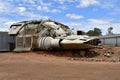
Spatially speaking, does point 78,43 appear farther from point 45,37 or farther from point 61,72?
point 61,72

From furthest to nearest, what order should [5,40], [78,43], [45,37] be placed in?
1. [5,40]
2. [45,37]
3. [78,43]

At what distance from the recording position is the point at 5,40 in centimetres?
3744

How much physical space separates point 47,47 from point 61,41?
2.33m

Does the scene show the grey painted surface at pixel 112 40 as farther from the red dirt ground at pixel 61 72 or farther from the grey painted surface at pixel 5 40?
the red dirt ground at pixel 61 72

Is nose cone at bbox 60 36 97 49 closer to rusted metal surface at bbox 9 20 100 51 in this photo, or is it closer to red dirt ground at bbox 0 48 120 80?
rusted metal surface at bbox 9 20 100 51

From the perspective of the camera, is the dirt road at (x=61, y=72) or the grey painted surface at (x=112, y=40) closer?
the dirt road at (x=61, y=72)

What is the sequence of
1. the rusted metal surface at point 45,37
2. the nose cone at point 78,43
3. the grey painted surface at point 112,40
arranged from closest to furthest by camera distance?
1. the nose cone at point 78,43
2. the rusted metal surface at point 45,37
3. the grey painted surface at point 112,40

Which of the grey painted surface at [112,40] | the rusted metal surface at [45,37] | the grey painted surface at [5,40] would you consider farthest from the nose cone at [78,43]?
the grey painted surface at [5,40]

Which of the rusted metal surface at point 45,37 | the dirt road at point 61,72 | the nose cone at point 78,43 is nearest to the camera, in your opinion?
the dirt road at point 61,72

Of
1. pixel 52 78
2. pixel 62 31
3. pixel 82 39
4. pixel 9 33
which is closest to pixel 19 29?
pixel 9 33

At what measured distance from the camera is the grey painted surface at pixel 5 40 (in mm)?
37019

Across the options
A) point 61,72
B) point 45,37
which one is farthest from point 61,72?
point 45,37

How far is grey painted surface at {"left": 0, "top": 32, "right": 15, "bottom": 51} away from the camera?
37.0m

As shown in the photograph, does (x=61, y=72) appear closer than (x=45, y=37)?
Yes
